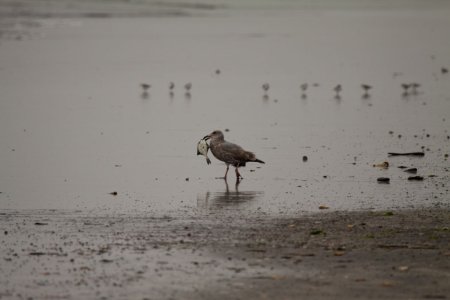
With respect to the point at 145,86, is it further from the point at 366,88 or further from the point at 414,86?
the point at 414,86

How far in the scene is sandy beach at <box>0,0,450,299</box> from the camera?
32.0ft

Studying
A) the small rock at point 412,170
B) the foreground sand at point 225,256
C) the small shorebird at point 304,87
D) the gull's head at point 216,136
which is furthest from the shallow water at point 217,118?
the foreground sand at point 225,256

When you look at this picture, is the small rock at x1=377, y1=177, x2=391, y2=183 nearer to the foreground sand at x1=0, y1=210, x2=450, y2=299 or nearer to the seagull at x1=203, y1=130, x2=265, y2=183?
the seagull at x1=203, y1=130, x2=265, y2=183

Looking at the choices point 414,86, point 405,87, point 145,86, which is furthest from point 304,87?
point 145,86

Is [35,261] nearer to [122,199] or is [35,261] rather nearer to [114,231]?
[114,231]

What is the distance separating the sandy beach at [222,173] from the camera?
974cm

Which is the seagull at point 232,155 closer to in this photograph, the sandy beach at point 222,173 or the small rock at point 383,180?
the sandy beach at point 222,173

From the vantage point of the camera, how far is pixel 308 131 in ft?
67.1

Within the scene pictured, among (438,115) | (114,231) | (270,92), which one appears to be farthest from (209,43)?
(114,231)

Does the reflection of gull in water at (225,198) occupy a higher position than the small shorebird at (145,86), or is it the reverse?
the small shorebird at (145,86)

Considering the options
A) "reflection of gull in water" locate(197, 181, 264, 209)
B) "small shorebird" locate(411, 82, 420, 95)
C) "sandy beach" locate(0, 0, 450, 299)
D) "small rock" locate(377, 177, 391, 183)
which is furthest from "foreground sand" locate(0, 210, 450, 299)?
"small shorebird" locate(411, 82, 420, 95)

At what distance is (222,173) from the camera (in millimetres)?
16234

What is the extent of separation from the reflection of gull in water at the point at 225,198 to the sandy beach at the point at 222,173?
0.03 m

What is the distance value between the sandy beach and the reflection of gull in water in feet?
0.09
